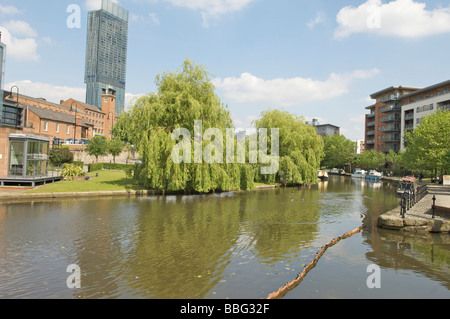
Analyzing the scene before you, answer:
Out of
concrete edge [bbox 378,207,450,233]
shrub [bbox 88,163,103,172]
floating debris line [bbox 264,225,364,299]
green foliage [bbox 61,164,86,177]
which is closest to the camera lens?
floating debris line [bbox 264,225,364,299]

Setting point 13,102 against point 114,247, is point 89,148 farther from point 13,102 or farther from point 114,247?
point 114,247

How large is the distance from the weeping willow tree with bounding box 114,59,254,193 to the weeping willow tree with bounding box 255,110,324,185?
1326cm

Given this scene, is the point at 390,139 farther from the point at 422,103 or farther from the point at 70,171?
the point at 70,171

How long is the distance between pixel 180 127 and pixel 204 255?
1787cm

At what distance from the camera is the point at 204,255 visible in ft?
37.0

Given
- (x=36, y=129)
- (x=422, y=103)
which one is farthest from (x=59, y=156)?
(x=422, y=103)

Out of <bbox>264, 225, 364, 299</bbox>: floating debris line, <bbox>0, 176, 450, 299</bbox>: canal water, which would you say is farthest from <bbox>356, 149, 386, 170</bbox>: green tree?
<bbox>264, 225, 364, 299</bbox>: floating debris line

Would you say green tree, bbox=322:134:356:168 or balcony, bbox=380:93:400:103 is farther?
green tree, bbox=322:134:356:168

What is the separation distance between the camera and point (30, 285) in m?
8.40

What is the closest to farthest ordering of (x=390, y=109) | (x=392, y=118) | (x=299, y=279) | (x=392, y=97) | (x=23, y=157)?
(x=299, y=279), (x=23, y=157), (x=392, y=97), (x=390, y=109), (x=392, y=118)

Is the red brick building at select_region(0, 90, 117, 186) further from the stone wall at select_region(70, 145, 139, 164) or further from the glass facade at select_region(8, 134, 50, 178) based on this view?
the stone wall at select_region(70, 145, 139, 164)

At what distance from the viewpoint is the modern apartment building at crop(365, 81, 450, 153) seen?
72825mm

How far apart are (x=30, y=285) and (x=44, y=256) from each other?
254 cm

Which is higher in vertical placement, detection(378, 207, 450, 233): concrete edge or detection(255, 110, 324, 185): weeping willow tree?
detection(255, 110, 324, 185): weeping willow tree
